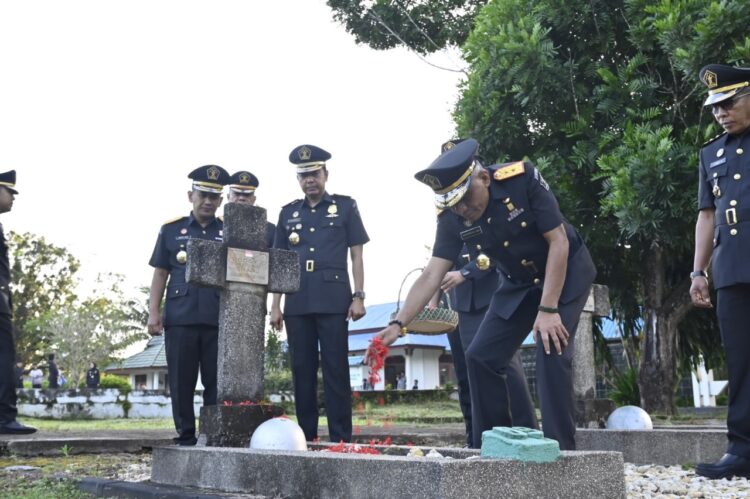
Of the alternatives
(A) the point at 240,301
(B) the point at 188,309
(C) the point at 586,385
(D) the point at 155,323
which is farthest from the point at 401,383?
(A) the point at 240,301

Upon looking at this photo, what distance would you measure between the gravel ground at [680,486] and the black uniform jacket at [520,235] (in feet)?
3.32

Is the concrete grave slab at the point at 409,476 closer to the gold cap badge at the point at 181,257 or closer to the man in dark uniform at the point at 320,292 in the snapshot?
the man in dark uniform at the point at 320,292

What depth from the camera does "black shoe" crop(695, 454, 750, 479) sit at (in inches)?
163

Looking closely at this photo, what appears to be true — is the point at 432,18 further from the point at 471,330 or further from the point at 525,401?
the point at 525,401

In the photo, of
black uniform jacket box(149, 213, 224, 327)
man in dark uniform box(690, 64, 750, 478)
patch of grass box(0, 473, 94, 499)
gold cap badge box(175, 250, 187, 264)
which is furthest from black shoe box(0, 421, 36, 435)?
man in dark uniform box(690, 64, 750, 478)

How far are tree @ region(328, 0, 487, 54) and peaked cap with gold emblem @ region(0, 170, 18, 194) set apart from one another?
8.15 meters

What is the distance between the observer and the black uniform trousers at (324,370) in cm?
572

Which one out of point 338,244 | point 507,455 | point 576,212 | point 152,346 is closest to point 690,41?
point 576,212

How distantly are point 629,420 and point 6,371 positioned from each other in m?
4.95

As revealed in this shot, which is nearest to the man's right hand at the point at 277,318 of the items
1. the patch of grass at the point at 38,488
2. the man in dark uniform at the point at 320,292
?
the man in dark uniform at the point at 320,292

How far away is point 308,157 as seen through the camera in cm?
598

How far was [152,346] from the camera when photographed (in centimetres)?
4872

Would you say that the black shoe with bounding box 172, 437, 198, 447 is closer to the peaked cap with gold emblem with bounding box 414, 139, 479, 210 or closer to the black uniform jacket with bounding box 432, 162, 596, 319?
the black uniform jacket with bounding box 432, 162, 596, 319

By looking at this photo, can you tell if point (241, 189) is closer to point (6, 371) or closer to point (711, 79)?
point (6, 371)
